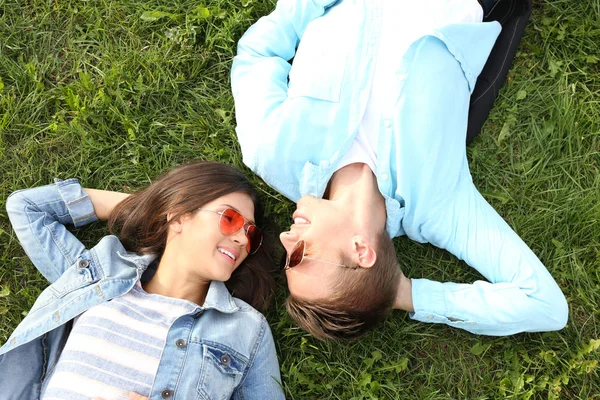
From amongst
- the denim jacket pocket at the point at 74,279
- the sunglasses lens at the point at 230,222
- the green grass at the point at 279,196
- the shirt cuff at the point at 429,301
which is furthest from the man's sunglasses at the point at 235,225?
Result: the shirt cuff at the point at 429,301

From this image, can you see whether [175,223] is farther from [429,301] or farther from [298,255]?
[429,301]

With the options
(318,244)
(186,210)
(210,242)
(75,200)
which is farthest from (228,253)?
(75,200)

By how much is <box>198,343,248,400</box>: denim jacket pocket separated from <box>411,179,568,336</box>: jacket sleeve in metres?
1.32

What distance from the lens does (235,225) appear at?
3.89m

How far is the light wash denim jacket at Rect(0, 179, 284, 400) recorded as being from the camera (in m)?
3.82

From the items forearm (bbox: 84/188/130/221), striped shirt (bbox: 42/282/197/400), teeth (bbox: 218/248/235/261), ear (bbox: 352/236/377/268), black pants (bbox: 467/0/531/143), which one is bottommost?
striped shirt (bbox: 42/282/197/400)

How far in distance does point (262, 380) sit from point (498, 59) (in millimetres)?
3011

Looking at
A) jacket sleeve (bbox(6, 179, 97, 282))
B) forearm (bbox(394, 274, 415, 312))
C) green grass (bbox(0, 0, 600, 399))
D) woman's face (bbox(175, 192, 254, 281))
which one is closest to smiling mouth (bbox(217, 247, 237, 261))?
woman's face (bbox(175, 192, 254, 281))

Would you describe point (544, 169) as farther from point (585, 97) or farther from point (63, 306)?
point (63, 306)

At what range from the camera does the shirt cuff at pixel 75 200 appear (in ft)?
13.8

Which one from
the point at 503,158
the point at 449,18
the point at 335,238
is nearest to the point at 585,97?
the point at 503,158

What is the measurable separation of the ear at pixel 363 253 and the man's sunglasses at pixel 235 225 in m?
0.75

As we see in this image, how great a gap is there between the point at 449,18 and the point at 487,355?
8.26 ft

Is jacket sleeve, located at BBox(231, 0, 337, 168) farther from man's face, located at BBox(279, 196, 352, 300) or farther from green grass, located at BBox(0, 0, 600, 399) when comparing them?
man's face, located at BBox(279, 196, 352, 300)
